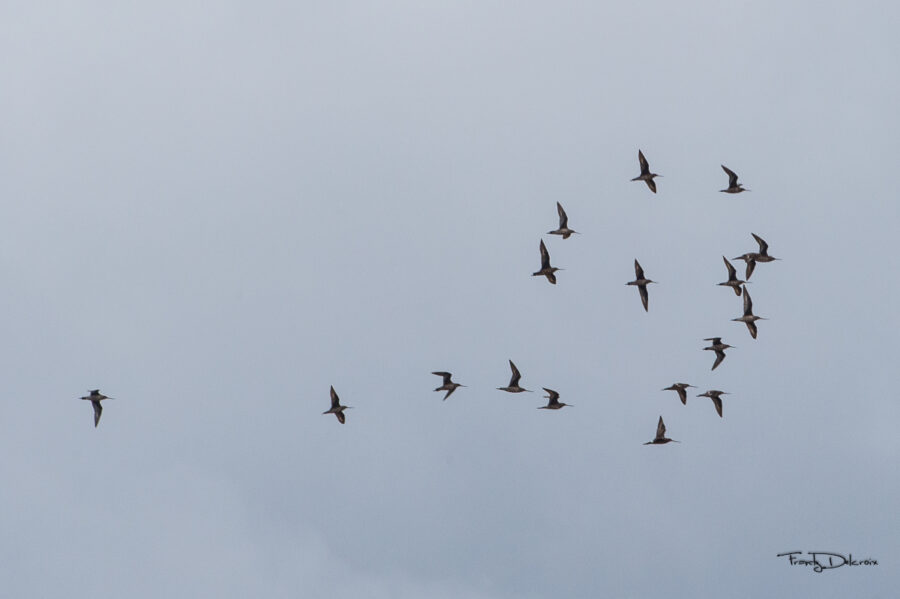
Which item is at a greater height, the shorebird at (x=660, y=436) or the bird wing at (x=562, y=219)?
the bird wing at (x=562, y=219)

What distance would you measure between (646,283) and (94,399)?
1651 inches

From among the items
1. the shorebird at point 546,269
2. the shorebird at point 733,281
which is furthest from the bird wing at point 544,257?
the shorebird at point 733,281

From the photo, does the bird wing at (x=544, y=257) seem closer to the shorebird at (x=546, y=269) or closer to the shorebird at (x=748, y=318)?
the shorebird at (x=546, y=269)

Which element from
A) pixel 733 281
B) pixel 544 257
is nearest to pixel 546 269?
pixel 544 257

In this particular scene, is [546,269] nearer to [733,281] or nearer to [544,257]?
[544,257]

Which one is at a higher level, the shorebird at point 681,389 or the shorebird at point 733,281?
the shorebird at point 733,281

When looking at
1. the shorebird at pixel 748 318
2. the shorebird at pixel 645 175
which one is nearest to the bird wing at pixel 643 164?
the shorebird at pixel 645 175

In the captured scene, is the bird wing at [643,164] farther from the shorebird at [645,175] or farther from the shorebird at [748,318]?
the shorebird at [748,318]

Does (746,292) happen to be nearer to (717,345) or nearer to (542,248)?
(717,345)

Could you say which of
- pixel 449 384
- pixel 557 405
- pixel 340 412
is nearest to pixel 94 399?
pixel 340 412

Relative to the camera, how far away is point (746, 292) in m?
110

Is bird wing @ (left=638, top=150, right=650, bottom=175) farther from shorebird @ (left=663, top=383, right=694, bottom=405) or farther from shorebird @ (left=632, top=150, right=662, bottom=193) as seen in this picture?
shorebird @ (left=663, top=383, right=694, bottom=405)

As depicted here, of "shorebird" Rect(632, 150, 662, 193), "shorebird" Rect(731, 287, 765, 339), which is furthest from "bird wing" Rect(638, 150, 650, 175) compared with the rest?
"shorebird" Rect(731, 287, 765, 339)

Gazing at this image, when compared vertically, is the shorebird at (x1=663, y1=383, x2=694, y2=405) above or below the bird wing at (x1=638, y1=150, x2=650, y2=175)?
below
